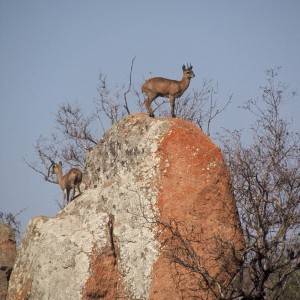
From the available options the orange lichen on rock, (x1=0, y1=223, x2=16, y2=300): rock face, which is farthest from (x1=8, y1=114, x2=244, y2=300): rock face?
(x1=0, y1=223, x2=16, y2=300): rock face

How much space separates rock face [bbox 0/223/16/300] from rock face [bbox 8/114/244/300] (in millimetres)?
1543

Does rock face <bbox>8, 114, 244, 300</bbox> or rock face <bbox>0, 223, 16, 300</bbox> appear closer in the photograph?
rock face <bbox>8, 114, 244, 300</bbox>

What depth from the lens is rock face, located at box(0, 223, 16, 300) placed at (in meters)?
12.1

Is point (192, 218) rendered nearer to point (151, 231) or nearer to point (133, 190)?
point (151, 231)

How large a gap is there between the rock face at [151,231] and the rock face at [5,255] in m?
1.54

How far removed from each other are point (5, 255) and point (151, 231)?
180 inches

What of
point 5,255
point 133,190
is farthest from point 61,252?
point 5,255

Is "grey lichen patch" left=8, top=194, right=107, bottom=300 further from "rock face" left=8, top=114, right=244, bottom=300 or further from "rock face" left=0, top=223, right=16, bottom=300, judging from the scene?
"rock face" left=0, top=223, right=16, bottom=300

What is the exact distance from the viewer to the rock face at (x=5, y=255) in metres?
12.1

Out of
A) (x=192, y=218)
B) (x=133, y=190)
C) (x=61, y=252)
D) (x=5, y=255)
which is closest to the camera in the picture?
(x=192, y=218)

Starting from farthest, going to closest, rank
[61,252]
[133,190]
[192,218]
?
[61,252]
[133,190]
[192,218]

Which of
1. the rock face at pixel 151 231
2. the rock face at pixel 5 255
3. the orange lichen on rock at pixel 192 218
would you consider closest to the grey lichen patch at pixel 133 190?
the rock face at pixel 151 231

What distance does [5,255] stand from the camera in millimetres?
12633

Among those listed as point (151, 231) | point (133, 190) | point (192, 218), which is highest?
point (133, 190)
